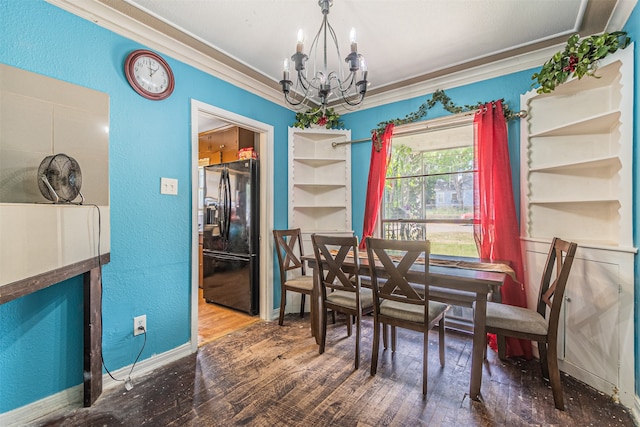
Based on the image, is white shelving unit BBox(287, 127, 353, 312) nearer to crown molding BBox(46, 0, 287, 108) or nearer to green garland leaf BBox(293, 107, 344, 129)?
green garland leaf BBox(293, 107, 344, 129)

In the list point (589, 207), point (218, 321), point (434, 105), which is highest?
point (434, 105)

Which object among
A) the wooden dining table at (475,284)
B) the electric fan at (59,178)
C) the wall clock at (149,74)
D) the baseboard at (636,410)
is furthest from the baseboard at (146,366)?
the baseboard at (636,410)

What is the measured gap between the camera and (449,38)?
2.20 m

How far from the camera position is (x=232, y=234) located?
3.29 meters

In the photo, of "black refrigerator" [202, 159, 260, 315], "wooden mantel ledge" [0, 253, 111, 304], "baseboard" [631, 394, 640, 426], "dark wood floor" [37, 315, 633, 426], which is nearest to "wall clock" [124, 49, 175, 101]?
"black refrigerator" [202, 159, 260, 315]

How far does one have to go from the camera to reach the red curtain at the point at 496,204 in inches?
91.8

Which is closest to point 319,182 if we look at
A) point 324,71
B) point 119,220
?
point 324,71

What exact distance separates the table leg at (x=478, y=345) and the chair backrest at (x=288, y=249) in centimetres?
188

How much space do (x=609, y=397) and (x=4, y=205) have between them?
3405 mm

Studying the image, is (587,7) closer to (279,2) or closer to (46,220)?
(279,2)

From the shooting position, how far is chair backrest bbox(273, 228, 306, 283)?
3.05 meters

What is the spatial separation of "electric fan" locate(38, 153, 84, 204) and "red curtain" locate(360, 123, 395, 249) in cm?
255

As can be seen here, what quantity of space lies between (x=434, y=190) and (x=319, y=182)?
1.40 metres

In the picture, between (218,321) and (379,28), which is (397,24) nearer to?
(379,28)
